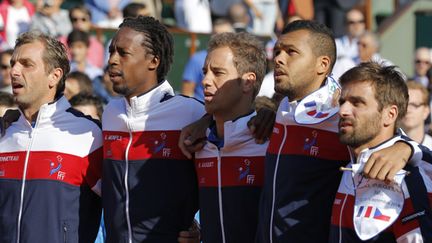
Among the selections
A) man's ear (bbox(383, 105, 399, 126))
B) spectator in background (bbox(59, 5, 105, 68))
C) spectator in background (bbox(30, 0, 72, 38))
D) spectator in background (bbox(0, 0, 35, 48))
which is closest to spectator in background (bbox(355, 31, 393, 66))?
spectator in background (bbox(59, 5, 105, 68))

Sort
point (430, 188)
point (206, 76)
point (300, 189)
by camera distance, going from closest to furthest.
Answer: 1. point (430, 188)
2. point (300, 189)
3. point (206, 76)

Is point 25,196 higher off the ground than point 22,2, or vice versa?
point 22,2

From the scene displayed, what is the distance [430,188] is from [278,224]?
949 millimetres

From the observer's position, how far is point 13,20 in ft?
49.7

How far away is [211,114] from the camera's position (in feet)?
23.2

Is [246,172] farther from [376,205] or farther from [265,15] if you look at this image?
[265,15]

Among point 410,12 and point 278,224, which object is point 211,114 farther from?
point 410,12

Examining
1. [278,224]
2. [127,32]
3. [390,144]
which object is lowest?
[278,224]

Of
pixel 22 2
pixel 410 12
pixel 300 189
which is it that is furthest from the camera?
pixel 410 12

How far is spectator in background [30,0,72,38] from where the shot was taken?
14688 millimetres

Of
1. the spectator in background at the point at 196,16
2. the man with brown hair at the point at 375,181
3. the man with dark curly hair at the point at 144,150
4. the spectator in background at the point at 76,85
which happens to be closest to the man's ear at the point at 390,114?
the man with brown hair at the point at 375,181

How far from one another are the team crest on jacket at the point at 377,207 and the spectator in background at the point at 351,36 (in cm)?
798

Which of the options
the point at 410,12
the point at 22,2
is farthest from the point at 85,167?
the point at 410,12

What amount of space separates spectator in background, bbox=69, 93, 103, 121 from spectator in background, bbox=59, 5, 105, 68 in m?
5.00
